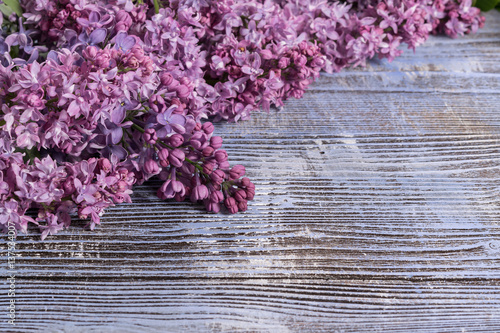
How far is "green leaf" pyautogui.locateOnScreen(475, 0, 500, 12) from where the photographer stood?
125 cm

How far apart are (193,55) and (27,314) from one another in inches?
19.8

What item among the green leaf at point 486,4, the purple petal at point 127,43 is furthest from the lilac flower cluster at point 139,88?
the green leaf at point 486,4

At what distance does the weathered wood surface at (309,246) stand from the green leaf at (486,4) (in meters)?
0.40

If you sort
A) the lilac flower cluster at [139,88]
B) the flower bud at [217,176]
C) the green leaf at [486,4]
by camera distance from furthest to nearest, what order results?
the green leaf at [486,4], the flower bud at [217,176], the lilac flower cluster at [139,88]

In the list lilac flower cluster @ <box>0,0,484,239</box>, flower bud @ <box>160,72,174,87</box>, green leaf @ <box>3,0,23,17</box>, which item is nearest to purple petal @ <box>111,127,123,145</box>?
lilac flower cluster @ <box>0,0,484,239</box>

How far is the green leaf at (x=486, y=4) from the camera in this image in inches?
49.0

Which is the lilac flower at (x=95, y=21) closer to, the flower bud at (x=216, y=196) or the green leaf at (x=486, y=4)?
the flower bud at (x=216, y=196)

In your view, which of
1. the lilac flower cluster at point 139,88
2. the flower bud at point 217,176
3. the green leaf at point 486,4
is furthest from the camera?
the green leaf at point 486,4

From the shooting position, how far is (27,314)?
2.37ft

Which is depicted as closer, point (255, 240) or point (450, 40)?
point (255, 240)

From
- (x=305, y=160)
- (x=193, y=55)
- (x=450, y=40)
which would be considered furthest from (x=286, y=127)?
(x=450, y=40)

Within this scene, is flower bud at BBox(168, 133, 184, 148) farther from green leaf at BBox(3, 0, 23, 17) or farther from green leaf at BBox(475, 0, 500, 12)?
green leaf at BBox(475, 0, 500, 12)

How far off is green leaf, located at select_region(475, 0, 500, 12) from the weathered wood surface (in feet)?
1.32

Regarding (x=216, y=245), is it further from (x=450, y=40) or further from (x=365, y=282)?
(x=450, y=40)
